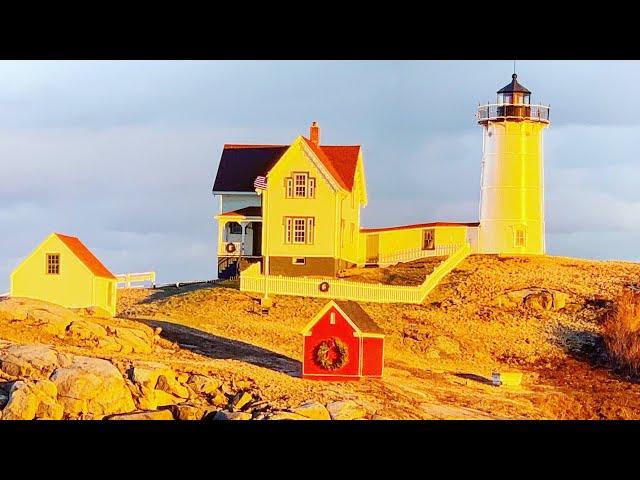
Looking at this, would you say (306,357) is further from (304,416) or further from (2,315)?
(2,315)

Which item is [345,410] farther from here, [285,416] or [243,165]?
[243,165]

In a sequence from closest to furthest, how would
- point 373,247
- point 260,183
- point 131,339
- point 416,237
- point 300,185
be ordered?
1. point 131,339
2. point 260,183
3. point 300,185
4. point 416,237
5. point 373,247

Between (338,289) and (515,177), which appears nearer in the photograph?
(338,289)

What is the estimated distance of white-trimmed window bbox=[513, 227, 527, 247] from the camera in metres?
54.3

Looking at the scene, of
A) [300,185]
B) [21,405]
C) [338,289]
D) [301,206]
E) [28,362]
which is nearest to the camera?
[21,405]

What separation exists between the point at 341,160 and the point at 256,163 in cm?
353

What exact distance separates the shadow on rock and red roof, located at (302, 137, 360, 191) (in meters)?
10.6

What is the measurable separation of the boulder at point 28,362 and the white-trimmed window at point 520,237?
23.0m

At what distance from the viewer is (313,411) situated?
33.9 m

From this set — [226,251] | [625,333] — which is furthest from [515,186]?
[625,333]

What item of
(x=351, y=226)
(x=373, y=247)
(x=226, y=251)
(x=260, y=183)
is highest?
(x=260, y=183)

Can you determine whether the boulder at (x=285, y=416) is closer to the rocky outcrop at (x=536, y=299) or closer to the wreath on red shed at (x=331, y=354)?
the wreath on red shed at (x=331, y=354)

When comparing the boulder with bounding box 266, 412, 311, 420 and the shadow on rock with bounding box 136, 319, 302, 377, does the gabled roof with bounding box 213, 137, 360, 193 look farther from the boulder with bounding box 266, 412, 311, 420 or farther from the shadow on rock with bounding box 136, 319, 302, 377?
the boulder with bounding box 266, 412, 311, 420

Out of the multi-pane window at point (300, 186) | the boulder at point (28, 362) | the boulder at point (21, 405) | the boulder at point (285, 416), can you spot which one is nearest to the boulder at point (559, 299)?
the multi-pane window at point (300, 186)
